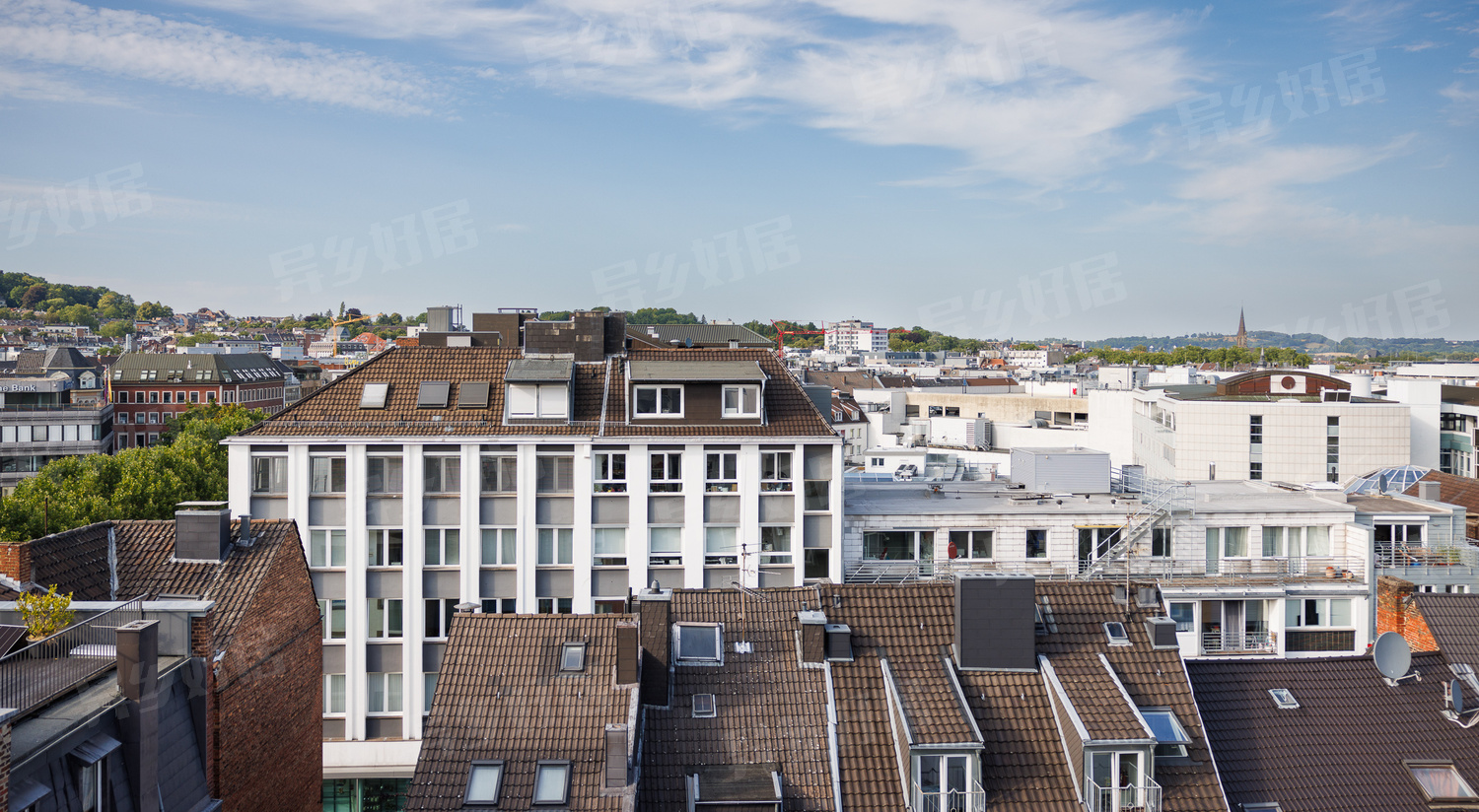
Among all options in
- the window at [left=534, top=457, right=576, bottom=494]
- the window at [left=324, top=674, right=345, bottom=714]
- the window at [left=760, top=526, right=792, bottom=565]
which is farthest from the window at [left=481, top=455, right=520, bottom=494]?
the window at [left=760, top=526, right=792, bottom=565]

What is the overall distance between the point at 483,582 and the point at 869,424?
2238 inches

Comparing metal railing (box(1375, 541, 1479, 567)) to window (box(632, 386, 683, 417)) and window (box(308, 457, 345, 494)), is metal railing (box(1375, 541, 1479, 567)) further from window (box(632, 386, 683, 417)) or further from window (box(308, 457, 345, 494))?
window (box(308, 457, 345, 494))

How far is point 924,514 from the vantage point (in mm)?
37062

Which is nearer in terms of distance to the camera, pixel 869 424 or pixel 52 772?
pixel 52 772

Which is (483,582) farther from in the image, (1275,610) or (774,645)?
(1275,610)

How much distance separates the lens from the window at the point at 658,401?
124ft

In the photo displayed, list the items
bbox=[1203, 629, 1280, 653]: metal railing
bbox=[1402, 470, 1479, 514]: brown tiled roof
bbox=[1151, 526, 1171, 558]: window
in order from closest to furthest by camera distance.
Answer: bbox=[1203, 629, 1280, 653]: metal railing, bbox=[1151, 526, 1171, 558]: window, bbox=[1402, 470, 1479, 514]: brown tiled roof

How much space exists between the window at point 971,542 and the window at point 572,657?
18.1 meters

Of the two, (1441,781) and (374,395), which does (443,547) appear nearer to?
(374,395)

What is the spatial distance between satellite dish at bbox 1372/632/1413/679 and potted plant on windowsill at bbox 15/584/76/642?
27966mm

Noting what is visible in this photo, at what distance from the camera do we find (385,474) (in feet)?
120

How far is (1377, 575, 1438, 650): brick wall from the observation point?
28422mm

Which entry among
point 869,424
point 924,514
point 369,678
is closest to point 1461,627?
point 924,514

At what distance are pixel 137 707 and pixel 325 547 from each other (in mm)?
20576
